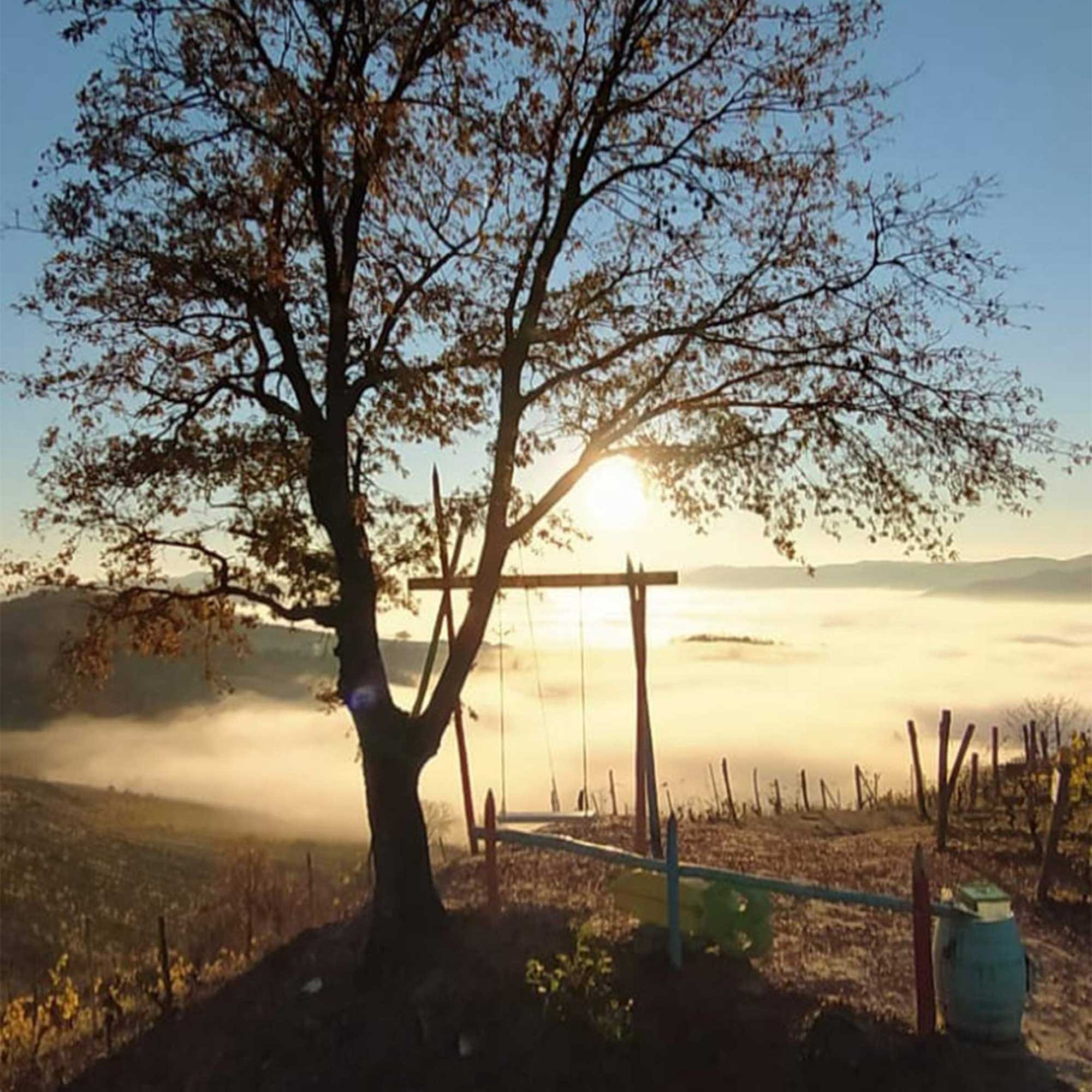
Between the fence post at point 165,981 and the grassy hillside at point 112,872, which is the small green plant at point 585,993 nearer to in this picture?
the fence post at point 165,981

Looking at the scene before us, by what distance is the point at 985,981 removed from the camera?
364 inches

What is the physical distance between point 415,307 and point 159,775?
434 feet

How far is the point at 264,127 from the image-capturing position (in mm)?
11930

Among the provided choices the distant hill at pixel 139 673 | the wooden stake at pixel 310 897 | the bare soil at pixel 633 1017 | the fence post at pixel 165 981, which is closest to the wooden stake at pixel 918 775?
the bare soil at pixel 633 1017

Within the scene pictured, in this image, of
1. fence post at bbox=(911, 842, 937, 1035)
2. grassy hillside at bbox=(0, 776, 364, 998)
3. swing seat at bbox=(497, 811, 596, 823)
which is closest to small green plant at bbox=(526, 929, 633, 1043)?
fence post at bbox=(911, 842, 937, 1035)

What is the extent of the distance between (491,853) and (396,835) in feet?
3.72

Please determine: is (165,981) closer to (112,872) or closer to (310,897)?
(310,897)

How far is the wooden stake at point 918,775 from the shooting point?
22.9 m

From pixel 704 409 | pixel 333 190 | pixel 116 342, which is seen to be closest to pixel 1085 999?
pixel 704 409

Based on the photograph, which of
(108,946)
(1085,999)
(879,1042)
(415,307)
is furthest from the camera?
(108,946)

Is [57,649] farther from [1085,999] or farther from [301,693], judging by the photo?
[301,693]

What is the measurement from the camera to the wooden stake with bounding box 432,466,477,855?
14.6 metres

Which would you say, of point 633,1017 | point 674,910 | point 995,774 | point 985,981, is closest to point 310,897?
point 674,910

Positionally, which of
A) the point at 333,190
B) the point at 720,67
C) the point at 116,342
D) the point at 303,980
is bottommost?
the point at 303,980
